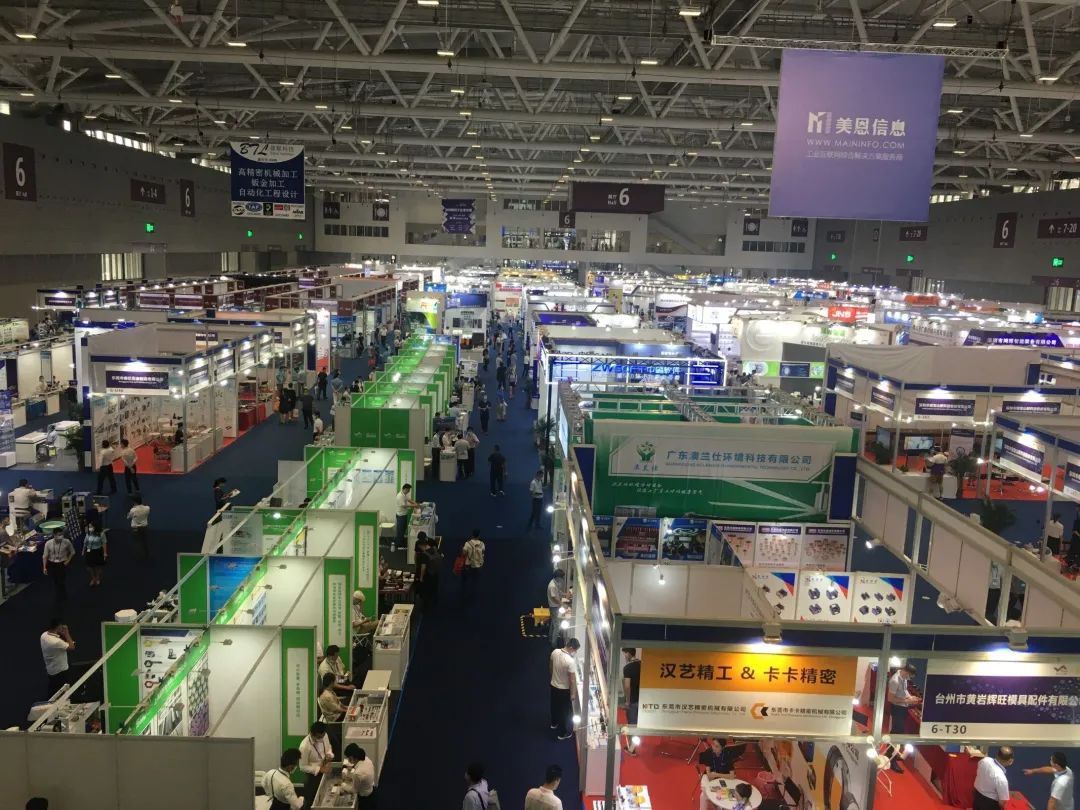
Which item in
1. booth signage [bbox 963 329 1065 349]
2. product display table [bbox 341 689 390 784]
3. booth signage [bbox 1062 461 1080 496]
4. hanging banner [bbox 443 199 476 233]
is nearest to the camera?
product display table [bbox 341 689 390 784]

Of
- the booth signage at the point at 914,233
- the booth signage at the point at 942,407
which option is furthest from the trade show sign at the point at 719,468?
the booth signage at the point at 914,233

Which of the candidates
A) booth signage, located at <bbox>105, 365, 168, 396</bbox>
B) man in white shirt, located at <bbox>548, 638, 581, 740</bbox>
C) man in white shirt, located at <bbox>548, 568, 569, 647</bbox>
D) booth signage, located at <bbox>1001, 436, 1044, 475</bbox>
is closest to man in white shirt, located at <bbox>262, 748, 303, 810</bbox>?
man in white shirt, located at <bbox>548, 638, 581, 740</bbox>

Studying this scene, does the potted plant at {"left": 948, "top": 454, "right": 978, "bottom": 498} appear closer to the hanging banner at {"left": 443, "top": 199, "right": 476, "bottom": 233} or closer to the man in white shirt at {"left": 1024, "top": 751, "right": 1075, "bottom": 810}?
the man in white shirt at {"left": 1024, "top": 751, "right": 1075, "bottom": 810}

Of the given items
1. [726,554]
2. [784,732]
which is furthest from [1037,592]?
[726,554]

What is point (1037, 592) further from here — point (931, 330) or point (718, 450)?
point (931, 330)

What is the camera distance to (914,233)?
40938 millimetres

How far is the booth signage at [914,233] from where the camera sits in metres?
40.5

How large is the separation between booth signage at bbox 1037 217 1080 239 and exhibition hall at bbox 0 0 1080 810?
0.27 m

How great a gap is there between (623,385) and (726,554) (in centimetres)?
674

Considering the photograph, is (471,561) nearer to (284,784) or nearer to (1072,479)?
(284,784)

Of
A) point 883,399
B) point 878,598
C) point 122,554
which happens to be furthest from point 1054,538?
point 122,554

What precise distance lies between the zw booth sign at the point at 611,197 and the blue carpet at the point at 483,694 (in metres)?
10.4

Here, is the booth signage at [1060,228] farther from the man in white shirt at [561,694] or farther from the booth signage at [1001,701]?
the booth signage at [1001,701]

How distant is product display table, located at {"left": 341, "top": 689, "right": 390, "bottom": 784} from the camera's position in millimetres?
7051
